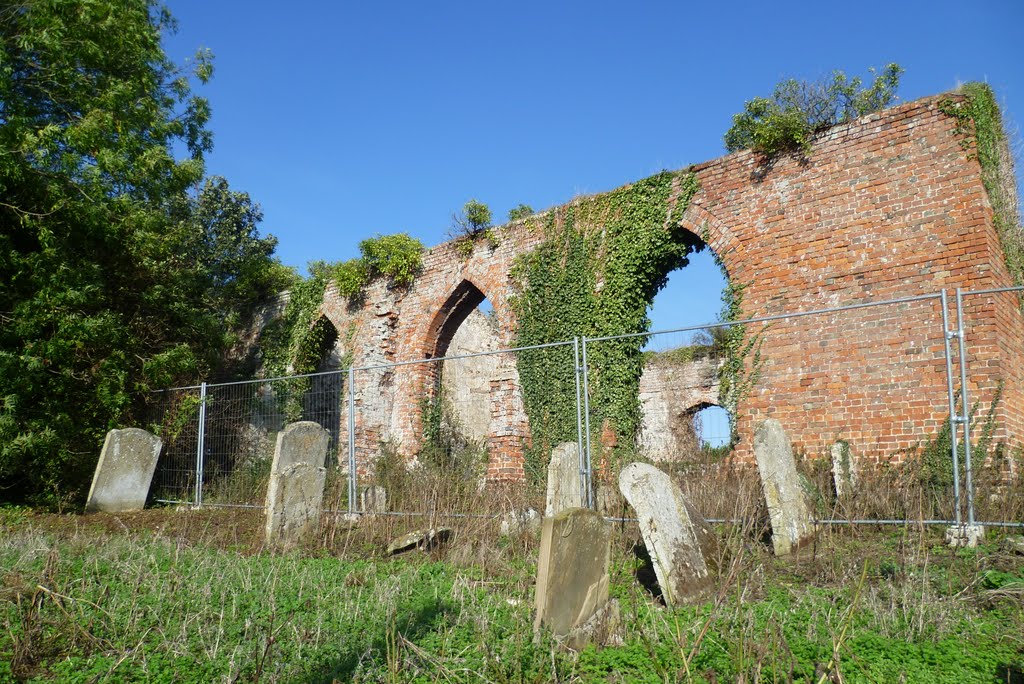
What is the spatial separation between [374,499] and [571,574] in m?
5.28

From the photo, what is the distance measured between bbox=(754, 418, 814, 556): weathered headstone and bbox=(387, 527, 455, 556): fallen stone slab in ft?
9.90

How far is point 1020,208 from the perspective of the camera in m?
10.6

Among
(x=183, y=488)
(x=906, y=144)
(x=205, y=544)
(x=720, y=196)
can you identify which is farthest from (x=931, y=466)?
(x=183, y=488)

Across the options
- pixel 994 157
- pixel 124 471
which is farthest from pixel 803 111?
pixel 124 471

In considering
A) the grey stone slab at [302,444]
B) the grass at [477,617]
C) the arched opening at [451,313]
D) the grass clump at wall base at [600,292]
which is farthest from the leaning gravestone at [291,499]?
the arched opening at [451,313]

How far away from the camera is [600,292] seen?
38.7 ft

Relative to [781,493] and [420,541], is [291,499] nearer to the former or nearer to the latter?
[420,541]

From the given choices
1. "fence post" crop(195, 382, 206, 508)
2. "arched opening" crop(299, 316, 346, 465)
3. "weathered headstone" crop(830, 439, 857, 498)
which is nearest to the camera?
"weathered headstone" crop(830, 439, 857, 498)

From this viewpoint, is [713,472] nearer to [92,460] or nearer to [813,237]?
[813,237]

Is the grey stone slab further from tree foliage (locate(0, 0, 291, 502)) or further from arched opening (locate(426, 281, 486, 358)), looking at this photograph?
arched opening (locate(426, 281, 486, 358))

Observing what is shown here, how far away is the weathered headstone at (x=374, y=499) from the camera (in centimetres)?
848

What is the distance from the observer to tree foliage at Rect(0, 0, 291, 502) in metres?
10.7

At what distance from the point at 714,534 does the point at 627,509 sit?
173 cm

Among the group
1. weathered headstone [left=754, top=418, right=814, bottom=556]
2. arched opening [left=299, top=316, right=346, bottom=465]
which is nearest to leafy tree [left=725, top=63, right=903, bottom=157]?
weathered headstone [left=754, top=418, right=814, bottom=556]
